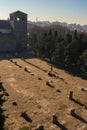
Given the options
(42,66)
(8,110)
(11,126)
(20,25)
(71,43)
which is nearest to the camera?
(11,126)

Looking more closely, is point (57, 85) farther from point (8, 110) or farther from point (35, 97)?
point (8, 110)

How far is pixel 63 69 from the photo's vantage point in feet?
146

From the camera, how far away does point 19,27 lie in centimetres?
6297

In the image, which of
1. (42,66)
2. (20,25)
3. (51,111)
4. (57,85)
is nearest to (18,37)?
(20,25)

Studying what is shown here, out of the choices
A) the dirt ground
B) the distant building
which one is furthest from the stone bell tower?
the dirt ground

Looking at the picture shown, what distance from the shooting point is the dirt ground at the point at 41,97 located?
933 inches

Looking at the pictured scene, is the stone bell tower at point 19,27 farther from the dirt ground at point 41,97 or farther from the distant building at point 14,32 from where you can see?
the dirt ground at point 41,97

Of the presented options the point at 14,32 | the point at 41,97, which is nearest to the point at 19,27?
the point at 14,32

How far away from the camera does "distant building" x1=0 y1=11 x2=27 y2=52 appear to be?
197 ft

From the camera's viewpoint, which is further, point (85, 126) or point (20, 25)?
point (20, 25)

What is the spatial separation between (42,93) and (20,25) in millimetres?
35145

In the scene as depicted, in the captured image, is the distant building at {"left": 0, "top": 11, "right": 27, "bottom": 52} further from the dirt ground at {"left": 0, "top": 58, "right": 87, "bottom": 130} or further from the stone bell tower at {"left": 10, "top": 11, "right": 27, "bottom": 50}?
the dirt ground at {"left": 0, "top": 58, "right": 87, "bottom": 130}

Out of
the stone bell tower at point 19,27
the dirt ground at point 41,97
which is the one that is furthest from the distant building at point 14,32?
the dirt ground at point 41,97

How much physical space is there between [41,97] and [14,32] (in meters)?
36.2
